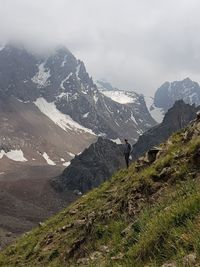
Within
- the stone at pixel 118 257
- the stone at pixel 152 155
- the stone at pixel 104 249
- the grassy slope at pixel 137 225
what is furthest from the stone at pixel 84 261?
the stone at pixel 152 155

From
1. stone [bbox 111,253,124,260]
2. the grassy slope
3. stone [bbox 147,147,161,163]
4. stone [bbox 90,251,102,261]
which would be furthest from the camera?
stone [bbox 147,147,161,163]

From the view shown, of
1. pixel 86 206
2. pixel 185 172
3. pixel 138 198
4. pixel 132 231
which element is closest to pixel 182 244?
pixel 132 231

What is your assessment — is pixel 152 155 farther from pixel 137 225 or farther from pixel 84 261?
pixel 137 225

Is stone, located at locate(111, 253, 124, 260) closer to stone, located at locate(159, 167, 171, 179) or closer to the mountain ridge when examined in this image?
the mountain ridge

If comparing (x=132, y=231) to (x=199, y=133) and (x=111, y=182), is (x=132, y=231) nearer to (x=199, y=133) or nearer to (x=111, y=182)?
(x=199, y=133)

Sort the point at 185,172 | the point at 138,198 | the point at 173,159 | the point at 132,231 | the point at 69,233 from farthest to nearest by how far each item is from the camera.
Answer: the point at 69,233, the point at 173,159, the point at 138,198, the point at 185,172, the point at 132,231

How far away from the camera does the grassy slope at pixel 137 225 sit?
31.6ft

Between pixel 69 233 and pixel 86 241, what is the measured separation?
12.6 feet

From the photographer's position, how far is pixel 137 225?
12312 mm

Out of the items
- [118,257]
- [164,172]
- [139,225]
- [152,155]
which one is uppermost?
[152,155]

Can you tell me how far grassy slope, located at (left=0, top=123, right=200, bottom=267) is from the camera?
9645 mm

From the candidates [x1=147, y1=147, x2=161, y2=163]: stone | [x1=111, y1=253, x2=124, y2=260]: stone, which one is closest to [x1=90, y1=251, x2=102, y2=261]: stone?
[x1=111, y1=253, x2=124, y2=260]: stone

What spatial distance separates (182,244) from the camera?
8.86 metres

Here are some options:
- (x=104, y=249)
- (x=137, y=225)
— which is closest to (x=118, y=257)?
(x=137, y=225)
